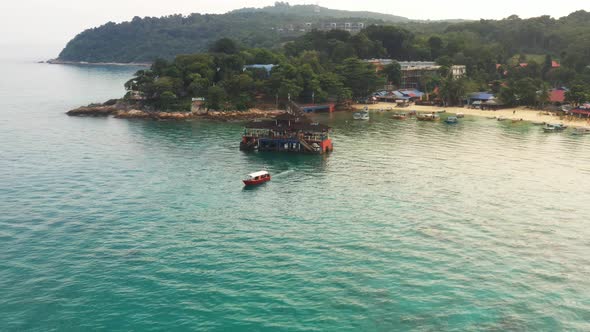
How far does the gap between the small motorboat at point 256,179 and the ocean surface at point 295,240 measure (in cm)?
117

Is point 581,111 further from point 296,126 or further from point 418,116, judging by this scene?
point 296,126

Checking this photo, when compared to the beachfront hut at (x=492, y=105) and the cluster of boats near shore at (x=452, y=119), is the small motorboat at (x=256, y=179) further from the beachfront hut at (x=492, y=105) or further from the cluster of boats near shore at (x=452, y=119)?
the beachfront hut at (x=492, y=105)

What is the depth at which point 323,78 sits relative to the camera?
133 m

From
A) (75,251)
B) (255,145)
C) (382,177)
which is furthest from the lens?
(255,145)

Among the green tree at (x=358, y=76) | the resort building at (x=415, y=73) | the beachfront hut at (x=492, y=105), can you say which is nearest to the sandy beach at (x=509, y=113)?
the beachfront hut at (x=492, y=105)

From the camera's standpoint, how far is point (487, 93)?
→ 13975 centimetres

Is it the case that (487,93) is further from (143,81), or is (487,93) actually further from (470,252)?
(470,252)

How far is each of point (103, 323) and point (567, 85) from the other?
153476 mm

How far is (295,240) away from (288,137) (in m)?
38.3

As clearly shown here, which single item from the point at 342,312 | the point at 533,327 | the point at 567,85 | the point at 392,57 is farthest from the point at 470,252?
the point at 392,57

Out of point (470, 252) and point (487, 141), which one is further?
point (487, 141)

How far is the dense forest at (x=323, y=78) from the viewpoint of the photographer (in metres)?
123

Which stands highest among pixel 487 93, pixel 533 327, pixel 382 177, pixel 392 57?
pixel 392 57

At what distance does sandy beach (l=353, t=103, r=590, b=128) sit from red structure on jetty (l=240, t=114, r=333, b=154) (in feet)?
191
